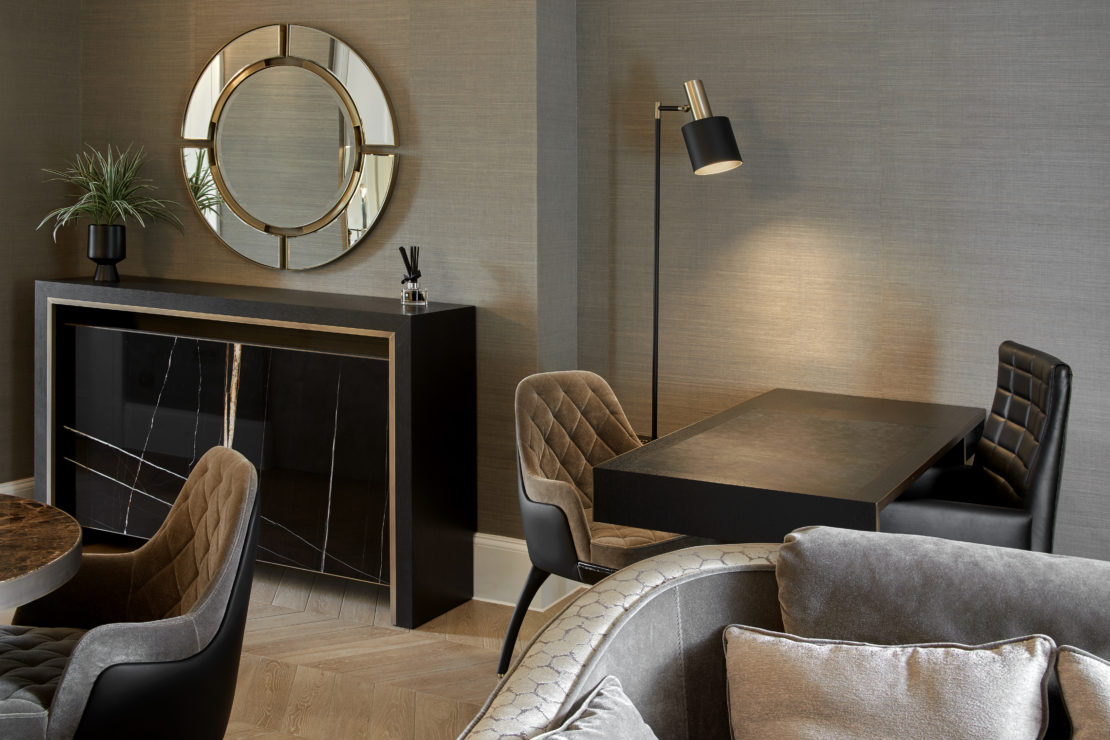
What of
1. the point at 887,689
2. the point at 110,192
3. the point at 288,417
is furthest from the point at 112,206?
the point at 887,689

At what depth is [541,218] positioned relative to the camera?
11.6 feet

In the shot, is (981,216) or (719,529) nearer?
(719,529)

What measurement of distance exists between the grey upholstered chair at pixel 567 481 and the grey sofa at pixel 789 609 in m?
1.10

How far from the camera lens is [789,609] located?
1646 mm

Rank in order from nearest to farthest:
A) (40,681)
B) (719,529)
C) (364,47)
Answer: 1. (40,681)
2. (719,529)
3. (364,47)

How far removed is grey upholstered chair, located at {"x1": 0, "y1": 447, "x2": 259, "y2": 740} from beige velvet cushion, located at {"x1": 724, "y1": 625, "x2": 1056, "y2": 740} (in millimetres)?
998

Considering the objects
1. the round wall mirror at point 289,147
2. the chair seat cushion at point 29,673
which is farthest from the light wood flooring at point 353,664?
the round wall mirror at point 289,147

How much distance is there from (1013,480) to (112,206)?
10.8 ft

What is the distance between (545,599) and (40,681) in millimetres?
1891

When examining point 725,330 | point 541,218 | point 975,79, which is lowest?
point 725,330

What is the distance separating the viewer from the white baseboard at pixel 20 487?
436cm

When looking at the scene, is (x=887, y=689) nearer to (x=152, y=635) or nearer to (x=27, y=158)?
(x=152, y=635)

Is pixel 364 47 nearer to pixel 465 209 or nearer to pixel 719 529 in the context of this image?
pixel 465 209

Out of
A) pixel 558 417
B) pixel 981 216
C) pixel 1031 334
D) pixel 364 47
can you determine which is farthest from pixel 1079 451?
pixel 364 47
